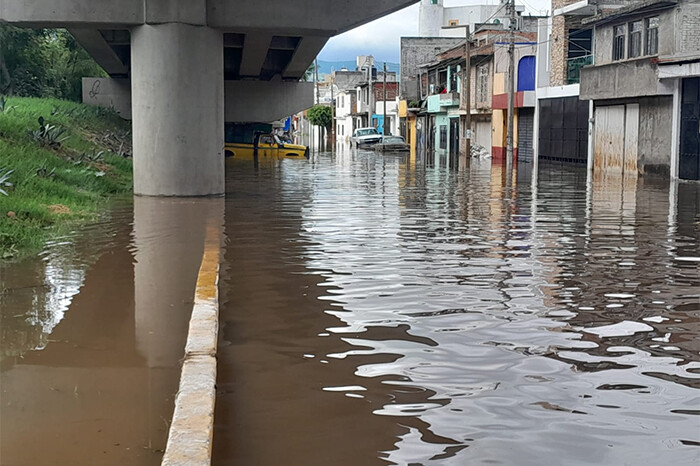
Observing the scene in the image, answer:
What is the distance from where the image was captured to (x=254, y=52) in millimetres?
32719

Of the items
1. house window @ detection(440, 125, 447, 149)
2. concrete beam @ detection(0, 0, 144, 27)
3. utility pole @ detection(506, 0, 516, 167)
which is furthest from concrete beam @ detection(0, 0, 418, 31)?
house window @ detection(440, 125, 447, 149)

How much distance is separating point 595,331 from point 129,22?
51.8 feet

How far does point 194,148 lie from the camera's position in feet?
69.5

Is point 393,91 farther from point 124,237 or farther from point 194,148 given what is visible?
point 124,237

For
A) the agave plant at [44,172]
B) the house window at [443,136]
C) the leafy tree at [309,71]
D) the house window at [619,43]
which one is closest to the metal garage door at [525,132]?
the leafy tree at [309,71]

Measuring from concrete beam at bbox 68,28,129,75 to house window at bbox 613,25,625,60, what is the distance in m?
18.8

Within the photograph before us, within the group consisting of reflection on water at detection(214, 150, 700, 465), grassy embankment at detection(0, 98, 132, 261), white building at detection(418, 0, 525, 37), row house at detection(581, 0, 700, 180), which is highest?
white building at detection(418, 0, 525, 37)

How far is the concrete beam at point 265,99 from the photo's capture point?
43.8 metres

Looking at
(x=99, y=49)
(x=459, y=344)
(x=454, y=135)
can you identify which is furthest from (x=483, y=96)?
(x=459, y=344)

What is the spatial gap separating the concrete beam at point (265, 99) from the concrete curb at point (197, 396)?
36.2 metres

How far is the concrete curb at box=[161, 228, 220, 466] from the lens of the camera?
172 inches

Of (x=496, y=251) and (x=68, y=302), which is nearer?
(x=68, y=302)

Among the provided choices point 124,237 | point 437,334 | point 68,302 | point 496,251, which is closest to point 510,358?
point 437,334

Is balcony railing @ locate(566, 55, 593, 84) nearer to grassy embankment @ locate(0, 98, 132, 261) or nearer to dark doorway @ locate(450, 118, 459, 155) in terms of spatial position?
dark doorway @ locate(450, 118, 459, 155)
